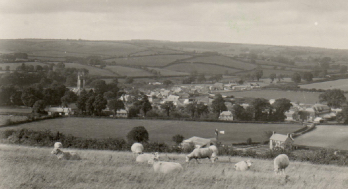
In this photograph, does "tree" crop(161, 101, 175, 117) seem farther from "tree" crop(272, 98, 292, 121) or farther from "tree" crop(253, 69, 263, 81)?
"tree" crop(253, 69, 263, 81)

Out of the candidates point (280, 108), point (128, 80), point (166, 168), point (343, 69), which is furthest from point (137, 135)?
point (343, 69)

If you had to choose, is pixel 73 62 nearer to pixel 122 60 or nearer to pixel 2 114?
pixel 122 60

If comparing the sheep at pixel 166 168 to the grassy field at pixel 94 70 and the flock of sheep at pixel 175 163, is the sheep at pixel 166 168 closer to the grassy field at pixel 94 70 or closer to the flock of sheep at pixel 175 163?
the flock of sheep at pixel 175 163

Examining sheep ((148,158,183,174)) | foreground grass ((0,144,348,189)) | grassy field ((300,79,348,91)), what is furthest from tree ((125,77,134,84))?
sheep ((148,158,183,174))

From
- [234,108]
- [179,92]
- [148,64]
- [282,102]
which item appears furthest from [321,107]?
[148,64]

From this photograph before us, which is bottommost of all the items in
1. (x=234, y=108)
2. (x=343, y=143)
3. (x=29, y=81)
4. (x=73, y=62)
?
(x=343, y=143)

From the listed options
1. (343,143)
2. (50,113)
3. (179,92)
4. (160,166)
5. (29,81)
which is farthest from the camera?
(179,92)

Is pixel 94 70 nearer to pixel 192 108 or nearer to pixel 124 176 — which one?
pixel 192 108
